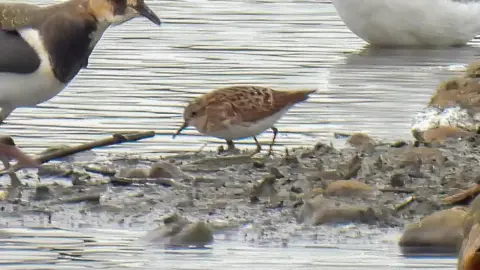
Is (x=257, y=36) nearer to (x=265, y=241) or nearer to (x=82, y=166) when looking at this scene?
(x=82, y=166)

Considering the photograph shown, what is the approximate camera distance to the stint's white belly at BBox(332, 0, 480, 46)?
47.1ft

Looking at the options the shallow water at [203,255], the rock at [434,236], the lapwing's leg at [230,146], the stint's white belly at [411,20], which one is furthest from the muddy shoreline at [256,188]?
the stint's white belly at [411,20]

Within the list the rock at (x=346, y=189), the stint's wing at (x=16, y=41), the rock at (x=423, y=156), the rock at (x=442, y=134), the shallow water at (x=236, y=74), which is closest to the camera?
the rock at (x=346, y=189)

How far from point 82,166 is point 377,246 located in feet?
8.13

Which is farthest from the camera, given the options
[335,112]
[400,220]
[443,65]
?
[443,65]

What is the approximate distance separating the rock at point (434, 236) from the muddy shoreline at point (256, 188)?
38 cm

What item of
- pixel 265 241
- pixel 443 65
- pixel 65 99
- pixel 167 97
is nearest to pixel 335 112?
pixel 167 97

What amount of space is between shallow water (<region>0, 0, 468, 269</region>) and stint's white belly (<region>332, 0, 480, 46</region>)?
6.6 inches

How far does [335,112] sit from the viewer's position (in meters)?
10.8

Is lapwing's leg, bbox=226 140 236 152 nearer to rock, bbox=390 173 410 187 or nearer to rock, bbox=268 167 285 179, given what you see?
rock, bbox=268 167 285 179

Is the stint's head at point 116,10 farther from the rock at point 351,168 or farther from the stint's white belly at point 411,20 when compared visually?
the stint's white belly at point 411,20

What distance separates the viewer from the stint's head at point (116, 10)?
28.5 feet

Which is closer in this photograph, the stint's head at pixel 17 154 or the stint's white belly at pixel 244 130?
the stint's head at pixel 17 154

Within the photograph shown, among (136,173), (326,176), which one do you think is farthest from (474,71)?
(136,173)
